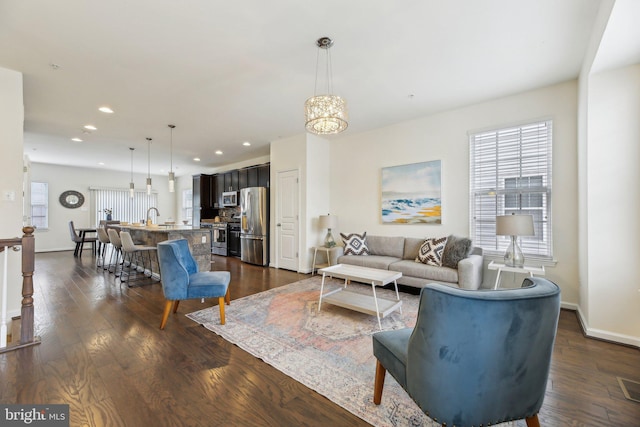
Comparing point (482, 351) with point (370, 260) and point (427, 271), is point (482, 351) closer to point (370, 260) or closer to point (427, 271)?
point (427, 271)

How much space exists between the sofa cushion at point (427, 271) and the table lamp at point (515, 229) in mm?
657

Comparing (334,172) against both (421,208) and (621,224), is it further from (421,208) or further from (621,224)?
(621,224)

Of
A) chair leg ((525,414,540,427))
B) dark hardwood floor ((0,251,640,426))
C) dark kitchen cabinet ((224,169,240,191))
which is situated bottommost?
dark hardwood floor ((0,251,640,426))

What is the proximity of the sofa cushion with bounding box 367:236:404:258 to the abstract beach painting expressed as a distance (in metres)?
0.34

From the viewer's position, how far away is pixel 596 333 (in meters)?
2.54

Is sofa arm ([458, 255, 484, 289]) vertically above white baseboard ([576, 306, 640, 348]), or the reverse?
sofa arm ([458, 255, 484, 289])

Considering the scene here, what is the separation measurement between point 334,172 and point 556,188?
359 cm

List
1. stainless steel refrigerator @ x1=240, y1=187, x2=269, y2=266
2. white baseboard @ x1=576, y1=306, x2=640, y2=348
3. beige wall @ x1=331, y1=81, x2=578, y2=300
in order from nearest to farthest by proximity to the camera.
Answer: white baseboard @ x1=576, y1=306, x2=640, y2=348
beige wall @ x1=331, y1=81, x2=578, y2=300
stainless steel refrigerator @ x1=240, y1=187, x2=269, y2=266

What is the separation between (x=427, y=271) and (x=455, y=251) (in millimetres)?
484

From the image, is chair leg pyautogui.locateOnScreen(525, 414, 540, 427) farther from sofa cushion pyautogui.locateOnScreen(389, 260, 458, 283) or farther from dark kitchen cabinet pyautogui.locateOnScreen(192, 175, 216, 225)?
dark kitchen cabinet pyautogui.locateOnScreen(192, 175, 216, 225)

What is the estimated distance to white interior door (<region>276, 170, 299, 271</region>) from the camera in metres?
5.46

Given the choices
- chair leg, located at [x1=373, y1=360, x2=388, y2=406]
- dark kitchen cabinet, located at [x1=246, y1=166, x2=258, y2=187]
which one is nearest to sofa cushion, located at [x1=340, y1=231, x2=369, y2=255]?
chair leg, located at [x1=373, y1=360, x2=388, y2=406]

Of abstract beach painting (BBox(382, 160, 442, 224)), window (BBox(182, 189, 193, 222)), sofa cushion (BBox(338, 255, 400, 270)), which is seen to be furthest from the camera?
window (BBox(182, 189, 193, 222))

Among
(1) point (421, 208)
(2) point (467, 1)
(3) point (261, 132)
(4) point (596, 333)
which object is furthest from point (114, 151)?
(4) point (596, 333)
